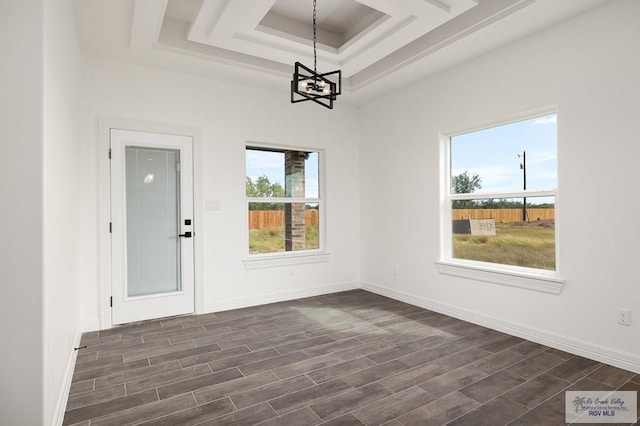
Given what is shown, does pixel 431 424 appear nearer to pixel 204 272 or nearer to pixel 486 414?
pixel 486 414

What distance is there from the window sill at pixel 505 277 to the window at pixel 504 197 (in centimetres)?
8

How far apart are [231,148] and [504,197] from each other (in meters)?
3.18

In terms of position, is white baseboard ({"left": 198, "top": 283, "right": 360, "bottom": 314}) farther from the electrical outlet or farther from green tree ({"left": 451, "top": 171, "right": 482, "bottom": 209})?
the electrical outlet

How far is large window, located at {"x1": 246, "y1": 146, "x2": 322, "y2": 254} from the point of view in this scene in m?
4.82

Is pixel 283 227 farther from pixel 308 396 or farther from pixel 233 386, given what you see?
pixel 308 396

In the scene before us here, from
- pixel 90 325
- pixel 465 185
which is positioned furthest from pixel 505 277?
pixel 90 325

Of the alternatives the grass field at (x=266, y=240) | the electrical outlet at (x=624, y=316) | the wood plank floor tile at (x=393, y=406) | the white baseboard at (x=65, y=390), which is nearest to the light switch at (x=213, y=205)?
the grass field at (x=266, y=240)

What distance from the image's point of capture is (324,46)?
391 cm

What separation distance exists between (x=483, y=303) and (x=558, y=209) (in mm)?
1212

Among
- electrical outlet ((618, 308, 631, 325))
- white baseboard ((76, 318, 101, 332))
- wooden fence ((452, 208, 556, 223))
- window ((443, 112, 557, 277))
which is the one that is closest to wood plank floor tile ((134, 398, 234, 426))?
white baseboard ((76, 318, 101, 332))

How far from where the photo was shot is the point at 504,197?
3705mm

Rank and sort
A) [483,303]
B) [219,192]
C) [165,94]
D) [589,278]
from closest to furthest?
[589,278] < [483,303] < [165,94] < [219,192]

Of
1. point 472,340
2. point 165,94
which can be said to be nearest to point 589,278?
point 472,340

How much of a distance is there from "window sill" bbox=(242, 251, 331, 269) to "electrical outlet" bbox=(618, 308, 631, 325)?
3356 mm
